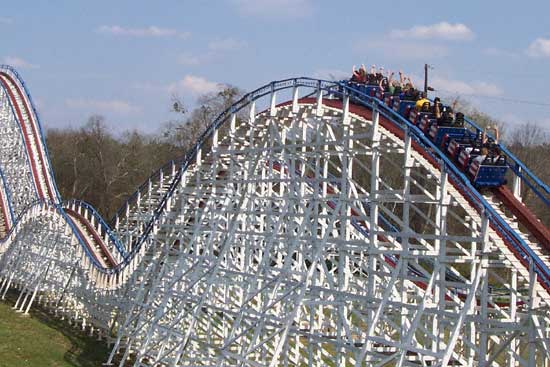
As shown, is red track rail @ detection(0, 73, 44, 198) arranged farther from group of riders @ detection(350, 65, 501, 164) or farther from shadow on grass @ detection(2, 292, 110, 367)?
group of riders @ detection(350, 65, 501, 164)

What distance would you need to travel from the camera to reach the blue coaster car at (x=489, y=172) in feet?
34.7

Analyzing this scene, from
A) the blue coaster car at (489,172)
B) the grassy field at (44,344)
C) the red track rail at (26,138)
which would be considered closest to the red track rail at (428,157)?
the blue coaster car at (489,172)

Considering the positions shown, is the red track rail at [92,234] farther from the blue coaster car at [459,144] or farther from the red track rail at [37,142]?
the blue coaster car at [459,144]

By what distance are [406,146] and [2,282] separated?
1719 cm

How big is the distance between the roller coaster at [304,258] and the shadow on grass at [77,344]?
26 centimetres

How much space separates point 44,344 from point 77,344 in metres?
0.67

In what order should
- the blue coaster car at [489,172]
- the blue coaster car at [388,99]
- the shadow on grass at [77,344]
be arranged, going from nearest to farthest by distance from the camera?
the blue coaster car at [489,172] → the blue coaster car at [388,99] → the shadow on grass at [77,344]

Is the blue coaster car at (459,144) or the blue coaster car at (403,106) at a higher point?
the blue coaster car at (403,106)

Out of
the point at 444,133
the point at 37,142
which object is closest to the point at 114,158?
the point at 37,142

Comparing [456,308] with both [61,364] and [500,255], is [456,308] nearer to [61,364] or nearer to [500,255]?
[500,255]

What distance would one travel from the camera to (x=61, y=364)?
51.4 feet

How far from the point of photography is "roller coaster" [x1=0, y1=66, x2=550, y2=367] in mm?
9945

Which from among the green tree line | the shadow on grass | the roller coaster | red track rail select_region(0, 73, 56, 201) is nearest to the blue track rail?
the roller coaster

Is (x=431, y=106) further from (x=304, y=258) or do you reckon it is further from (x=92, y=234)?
(x=92, y=234)
